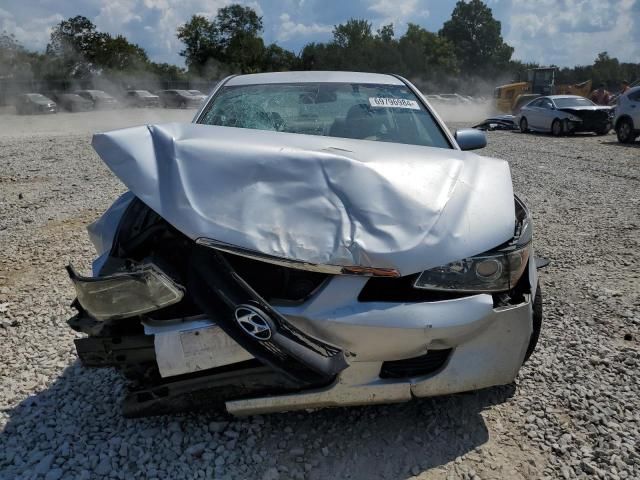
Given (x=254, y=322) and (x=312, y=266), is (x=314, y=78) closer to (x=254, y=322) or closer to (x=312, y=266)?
(x=312, y=266)

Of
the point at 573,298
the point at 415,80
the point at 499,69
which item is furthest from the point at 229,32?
the point at 573,298

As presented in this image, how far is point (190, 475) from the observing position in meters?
2.17

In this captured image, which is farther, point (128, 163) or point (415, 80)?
point (415, 80)

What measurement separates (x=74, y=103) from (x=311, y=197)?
3957 centimetres

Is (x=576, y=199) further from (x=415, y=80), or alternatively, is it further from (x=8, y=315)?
(x=415, y=80)

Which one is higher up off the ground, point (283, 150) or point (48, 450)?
point (283, 150)

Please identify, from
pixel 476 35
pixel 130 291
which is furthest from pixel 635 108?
pixel 476 35

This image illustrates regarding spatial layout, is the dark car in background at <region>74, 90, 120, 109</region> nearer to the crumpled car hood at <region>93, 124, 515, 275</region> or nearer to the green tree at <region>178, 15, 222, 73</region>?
the green tree at <region>178, 15, 222, 73</region>

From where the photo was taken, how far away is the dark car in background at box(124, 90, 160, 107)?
38.9 meters

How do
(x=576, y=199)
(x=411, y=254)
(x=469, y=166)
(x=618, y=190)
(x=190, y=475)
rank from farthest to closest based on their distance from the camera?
(x=618, y=190) → (x=576, y=199) → (x=469, y=166) → (x=190, y=475) → (x=411, y=254)

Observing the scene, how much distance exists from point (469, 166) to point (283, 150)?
923 millimetres

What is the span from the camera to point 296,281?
2.17 m

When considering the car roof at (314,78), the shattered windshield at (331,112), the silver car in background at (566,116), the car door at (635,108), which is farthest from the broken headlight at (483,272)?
the silver car in background at (566,116)

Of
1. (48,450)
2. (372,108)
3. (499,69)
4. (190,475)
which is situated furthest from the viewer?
(499,69)
